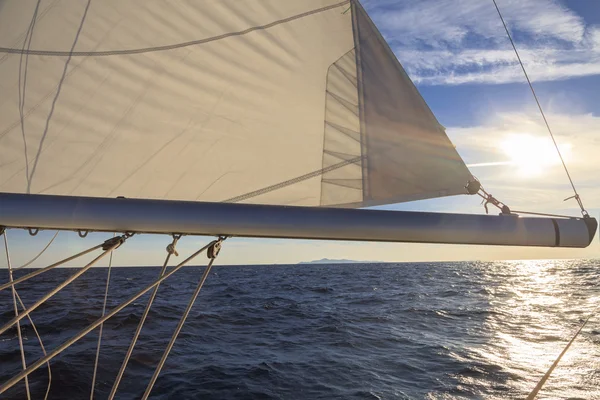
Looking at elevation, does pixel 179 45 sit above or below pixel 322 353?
above

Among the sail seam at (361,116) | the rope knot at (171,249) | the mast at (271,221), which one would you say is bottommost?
the rope knot at (171,249)

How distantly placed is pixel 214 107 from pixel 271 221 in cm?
128

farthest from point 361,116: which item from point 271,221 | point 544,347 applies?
point 544,347

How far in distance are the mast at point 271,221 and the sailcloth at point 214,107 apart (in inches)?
25.8

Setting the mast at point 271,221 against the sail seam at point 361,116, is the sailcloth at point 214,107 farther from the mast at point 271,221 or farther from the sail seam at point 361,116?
the mast at point 271,221

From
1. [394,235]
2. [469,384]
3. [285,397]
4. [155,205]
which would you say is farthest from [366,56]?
[469,384]

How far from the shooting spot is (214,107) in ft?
8.97

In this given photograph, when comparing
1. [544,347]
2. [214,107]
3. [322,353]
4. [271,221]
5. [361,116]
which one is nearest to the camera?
[271,221]

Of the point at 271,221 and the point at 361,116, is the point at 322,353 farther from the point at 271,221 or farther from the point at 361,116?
the point at 271,221

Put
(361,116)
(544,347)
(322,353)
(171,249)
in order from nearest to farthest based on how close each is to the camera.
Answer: (171,249) < (361,116) < (322,353) < (544,347)

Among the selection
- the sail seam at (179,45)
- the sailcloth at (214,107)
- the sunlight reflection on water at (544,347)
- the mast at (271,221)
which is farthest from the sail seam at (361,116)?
the sunlight reflection on water at (544,347)

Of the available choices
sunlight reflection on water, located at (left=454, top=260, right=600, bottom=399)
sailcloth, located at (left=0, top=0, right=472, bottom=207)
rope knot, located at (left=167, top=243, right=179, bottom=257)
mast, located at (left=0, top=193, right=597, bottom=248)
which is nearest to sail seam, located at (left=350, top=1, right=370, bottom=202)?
sailcloth, located at (left=0, top=0, right=472, bottom=207)

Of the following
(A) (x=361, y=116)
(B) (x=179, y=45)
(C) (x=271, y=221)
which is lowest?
(C) (x=271, y=221)

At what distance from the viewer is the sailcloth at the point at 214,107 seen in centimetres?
247
